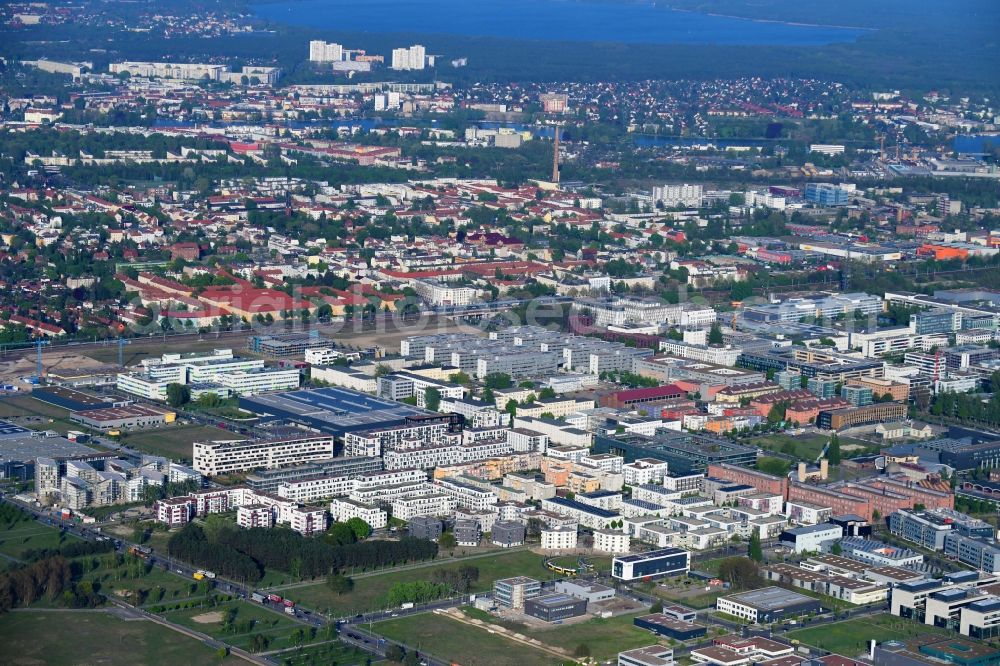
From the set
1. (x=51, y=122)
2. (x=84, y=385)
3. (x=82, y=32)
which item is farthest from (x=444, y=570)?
(x=82, y=32)

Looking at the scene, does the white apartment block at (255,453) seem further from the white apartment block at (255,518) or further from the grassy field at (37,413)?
the grassy field at (37,413)

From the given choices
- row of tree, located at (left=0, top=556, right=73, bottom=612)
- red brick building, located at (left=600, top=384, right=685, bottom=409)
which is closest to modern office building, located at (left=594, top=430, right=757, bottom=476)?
red brick building, located at (left=600, top=384, right=685, bottom=409)

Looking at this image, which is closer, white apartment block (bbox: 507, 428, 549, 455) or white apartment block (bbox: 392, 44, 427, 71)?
white apartment block (bbox: 507, 428, 549, 455)

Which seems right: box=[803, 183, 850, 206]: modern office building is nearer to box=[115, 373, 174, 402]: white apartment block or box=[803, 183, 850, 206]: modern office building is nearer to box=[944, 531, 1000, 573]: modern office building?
box=[115, 373, 174, 402]: white apartment block

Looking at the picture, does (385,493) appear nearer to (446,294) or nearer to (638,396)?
(638,396)

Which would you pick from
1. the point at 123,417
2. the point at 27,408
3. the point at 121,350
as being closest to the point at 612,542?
the point at 123,417

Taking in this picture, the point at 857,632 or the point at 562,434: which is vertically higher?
the point at 562,434
